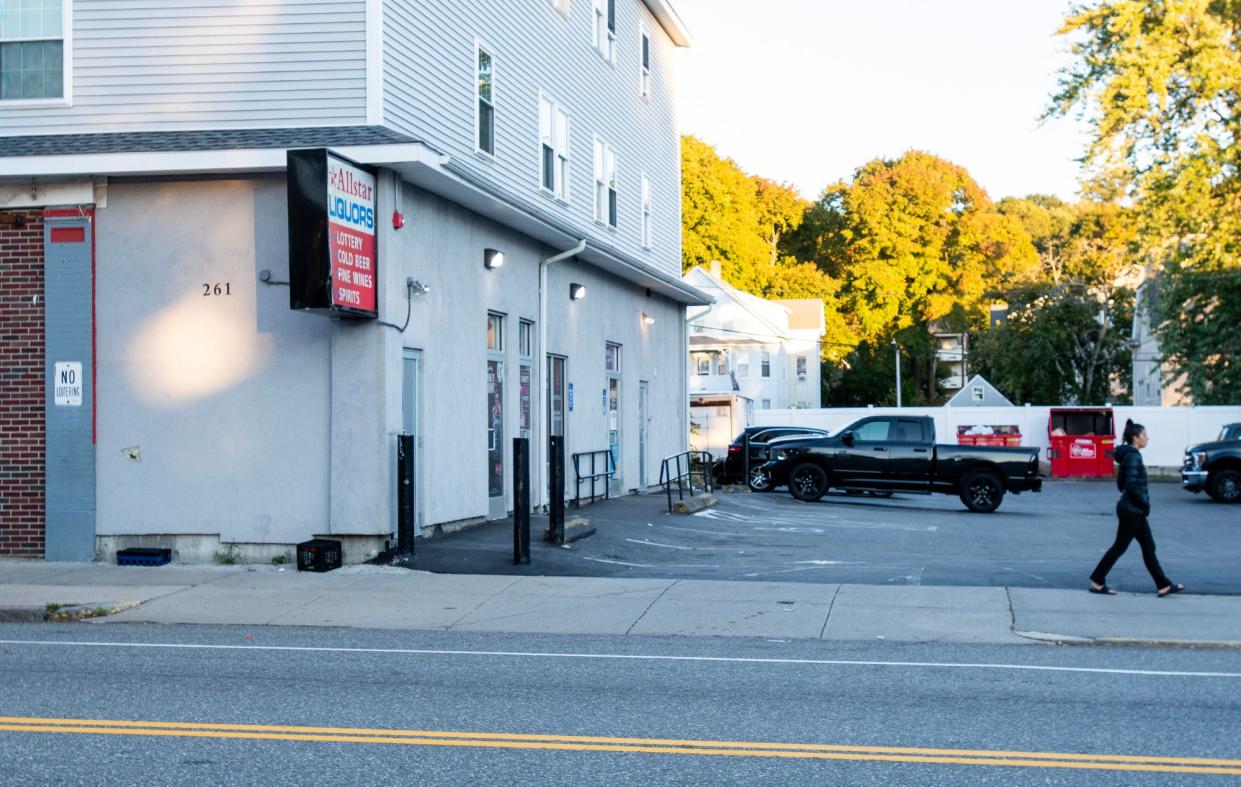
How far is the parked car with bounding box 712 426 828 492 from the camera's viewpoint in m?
32.8

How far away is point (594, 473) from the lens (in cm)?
2477

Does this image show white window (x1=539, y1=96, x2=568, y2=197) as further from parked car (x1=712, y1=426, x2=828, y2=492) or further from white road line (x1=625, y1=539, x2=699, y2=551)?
parked car (x1=712, y1=426, x2=828, y2=492)

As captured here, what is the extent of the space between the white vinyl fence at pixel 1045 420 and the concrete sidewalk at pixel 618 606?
28858 millimetres

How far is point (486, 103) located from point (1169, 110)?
23.8 m

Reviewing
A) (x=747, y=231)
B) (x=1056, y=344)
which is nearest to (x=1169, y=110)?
(x=1056, y=344)

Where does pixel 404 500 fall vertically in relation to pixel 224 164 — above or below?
below

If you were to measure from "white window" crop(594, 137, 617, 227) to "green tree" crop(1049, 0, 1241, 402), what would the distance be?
16207 mm

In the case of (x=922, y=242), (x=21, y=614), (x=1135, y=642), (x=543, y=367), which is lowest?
(x=1135, y=642)

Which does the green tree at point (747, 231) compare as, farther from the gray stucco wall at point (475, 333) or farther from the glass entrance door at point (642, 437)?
the gray stucco wall at point (475, 333)

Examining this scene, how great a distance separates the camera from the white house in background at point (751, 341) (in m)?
68.1

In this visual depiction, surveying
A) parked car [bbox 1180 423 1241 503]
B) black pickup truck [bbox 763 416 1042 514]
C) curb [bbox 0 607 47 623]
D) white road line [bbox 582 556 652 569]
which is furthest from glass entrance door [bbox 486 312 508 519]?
parked car [bbox 1180 423 1241 503]

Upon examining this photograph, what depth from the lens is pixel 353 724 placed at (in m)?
7.96

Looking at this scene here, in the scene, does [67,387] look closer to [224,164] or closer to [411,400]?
[224,164]

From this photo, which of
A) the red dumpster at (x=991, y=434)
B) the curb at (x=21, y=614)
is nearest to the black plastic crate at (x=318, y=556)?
the curb at (x=21, y=614)
